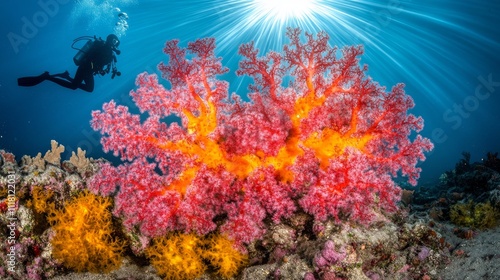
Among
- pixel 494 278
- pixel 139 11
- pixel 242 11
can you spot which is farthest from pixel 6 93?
pixel 494 278

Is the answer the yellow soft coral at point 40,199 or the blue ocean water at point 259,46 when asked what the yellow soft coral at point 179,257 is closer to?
the yellow soft coral at point 40,199

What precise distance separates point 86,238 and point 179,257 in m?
1.68

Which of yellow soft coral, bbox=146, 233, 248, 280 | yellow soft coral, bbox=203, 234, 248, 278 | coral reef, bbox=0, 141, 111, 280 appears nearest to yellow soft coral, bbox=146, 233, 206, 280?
yellow soft coral, bbox=146, 233, 248, 280

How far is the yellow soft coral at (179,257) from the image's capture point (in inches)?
193

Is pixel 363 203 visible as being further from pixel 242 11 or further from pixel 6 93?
pixel 6 93

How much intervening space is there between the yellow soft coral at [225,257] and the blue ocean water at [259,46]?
44.5 feet

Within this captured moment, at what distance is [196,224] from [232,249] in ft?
2.63

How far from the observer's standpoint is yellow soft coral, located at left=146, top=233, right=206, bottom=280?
4898 mm

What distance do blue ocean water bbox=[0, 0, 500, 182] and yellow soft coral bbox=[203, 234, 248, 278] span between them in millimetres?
13577

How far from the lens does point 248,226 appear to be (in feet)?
14.6

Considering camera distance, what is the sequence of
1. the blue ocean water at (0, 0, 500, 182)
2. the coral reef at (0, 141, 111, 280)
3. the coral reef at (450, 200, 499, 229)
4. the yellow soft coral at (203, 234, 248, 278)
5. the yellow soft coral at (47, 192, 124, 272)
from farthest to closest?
the blue ocean water at (0, 0, 500, 182)
the coral reef at (450, 200, 499, 229)
the coral reef at (0, 141, 111, 280)
the yellow soft coral at (47, 192, 124, 272)
the yellow soft coral at (203, 234, 248, 278)

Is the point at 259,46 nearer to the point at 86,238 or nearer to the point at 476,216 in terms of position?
the point at 476,216

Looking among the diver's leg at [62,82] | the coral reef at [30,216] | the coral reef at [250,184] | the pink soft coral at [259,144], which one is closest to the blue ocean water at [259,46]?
the diver's leg at [62,82]

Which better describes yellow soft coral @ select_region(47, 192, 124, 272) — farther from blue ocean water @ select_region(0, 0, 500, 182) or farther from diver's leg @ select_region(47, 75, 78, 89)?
blue ocean water @ select_region(0, 0, 500, 182)
